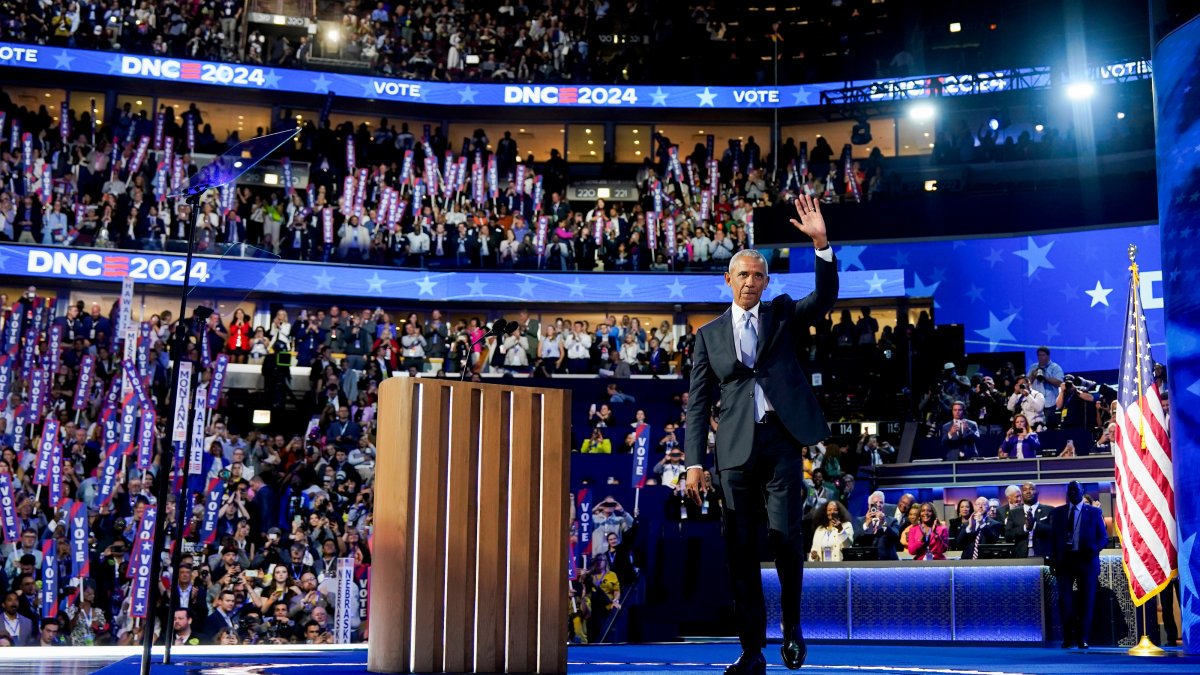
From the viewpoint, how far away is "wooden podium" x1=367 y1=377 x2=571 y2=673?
5.12m

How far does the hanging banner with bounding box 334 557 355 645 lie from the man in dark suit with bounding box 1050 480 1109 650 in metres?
6.36

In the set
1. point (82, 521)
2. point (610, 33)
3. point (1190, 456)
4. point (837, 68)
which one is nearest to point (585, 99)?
point (610, 33)

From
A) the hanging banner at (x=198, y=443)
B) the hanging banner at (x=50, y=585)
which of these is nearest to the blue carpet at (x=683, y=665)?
the hanging banner at (x=50, y=585)

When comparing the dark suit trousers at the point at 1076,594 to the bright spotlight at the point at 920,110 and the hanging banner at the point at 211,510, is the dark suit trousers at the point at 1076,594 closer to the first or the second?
the hanging banner at the point at 211,510

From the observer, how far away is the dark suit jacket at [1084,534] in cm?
1081

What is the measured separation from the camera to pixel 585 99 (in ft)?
97.7

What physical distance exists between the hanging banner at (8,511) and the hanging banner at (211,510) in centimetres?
189

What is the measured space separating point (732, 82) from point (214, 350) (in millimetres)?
14985

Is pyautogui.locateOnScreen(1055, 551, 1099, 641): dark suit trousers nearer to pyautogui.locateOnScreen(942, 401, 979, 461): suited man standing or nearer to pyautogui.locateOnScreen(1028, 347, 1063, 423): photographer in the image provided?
pyautogui.locateOnScreen(942, 401, 979, 461): suited man standing

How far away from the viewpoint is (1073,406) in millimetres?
17172

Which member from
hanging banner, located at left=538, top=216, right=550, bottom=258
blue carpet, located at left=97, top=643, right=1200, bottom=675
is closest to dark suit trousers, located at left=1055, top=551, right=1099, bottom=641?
blue carpet, located at left=97, top=643, right=1200, bottom=675

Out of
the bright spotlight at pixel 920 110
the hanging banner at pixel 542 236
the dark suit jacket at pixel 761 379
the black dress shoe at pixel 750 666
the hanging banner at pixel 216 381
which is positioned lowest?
the black dress shoe at pixel 750 666

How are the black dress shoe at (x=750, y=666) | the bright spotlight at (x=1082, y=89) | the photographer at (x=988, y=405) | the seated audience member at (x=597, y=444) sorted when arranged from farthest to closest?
1. the bright spotlight at (x=1082, y=89)
2. the seated audience member at (x=597, y=444)
3. the photographer at (x=988, y=405)
4. the black dress shoe at (x=750, y=666)

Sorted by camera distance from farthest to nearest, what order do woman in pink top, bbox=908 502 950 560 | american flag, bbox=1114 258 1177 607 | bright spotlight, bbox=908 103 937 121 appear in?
bright spotlight, bbox=908 103 937 121, woman in pink top, bbox=908 502 950 560, american flag, bbox=1114 258 1177 607
